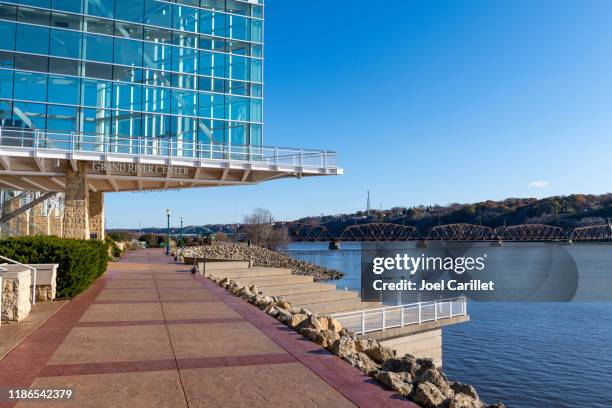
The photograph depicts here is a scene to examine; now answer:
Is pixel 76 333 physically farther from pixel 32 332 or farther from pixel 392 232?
pixel 392 232

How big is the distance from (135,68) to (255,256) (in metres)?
26.0

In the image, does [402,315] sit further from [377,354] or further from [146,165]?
[146,165]

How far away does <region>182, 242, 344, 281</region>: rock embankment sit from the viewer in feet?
145

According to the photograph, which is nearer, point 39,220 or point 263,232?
point 39,220

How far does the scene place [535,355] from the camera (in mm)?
22703

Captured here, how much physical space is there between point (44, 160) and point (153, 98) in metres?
6.44

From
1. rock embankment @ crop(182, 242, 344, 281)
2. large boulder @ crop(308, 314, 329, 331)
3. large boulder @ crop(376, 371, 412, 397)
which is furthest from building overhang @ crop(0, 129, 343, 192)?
large boulder @ crop(376, 371, 412, 397)

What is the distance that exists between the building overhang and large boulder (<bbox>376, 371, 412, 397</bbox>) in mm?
22252

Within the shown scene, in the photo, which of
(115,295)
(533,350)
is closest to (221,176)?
(115,295)

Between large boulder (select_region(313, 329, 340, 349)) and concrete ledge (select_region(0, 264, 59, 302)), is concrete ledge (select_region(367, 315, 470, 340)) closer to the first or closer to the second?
large boulder (select_region(313, 329, 340, 349))

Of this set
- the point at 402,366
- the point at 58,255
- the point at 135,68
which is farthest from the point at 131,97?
the point at 402,366

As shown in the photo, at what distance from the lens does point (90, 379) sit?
22.4 ft

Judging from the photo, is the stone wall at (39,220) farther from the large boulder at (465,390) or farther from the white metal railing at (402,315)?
the large boulder at (465,390)

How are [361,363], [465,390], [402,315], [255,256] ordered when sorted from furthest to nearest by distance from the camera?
[255,256], [402,315], [361,363], [465,390]
